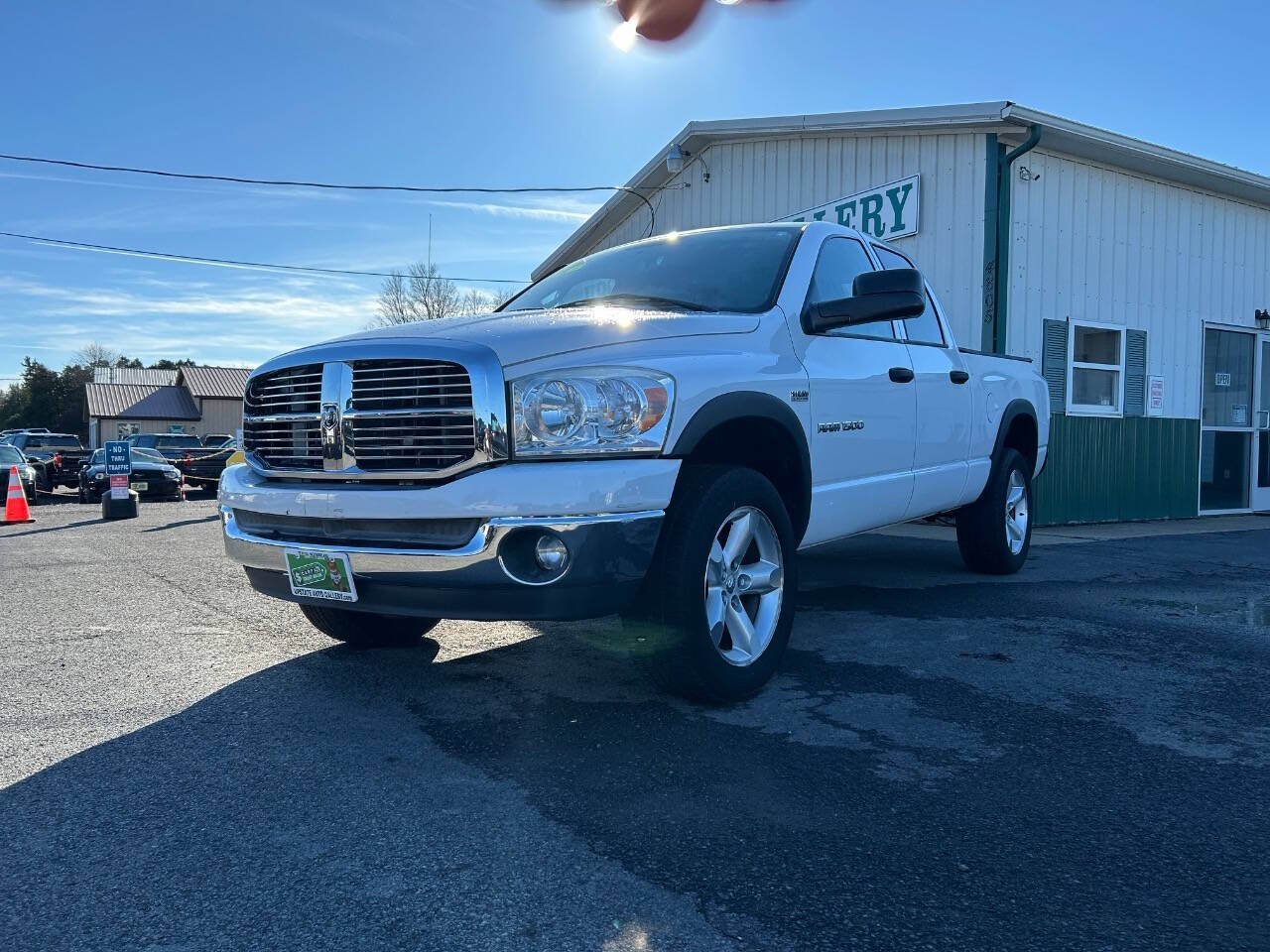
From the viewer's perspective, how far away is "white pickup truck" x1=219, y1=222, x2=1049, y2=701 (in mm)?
3186

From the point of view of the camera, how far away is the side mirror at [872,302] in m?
4.22

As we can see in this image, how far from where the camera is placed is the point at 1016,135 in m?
10.2

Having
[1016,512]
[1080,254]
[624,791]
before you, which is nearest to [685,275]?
[624,791]

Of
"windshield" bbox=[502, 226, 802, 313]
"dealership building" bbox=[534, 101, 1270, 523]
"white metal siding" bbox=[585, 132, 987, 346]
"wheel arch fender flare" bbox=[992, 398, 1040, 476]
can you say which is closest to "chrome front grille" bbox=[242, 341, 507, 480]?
"windshield" bbox=[502, 226, 802, 313]

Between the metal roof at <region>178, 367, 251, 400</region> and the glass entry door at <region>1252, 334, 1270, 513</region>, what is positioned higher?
the metal roof at <region>178, 367, 251, 400</region>

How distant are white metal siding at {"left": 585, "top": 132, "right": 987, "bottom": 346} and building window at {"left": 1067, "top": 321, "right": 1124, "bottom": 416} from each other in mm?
1685

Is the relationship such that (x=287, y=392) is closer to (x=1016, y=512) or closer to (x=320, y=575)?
(x=320, y=575)

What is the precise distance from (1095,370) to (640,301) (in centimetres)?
923

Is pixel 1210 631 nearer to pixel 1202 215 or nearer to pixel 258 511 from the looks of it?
pixel 258 511

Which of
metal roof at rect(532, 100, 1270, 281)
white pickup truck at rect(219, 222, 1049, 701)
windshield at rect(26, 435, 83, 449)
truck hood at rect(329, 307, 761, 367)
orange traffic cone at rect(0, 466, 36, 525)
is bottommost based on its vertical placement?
orange traffic cone at rect(0, 466, 36, 525)

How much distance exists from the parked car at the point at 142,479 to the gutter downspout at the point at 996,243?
16.4 metres

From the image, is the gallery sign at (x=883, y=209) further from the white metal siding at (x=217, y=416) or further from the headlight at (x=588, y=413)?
the white metal siding at (x=217, y=416)

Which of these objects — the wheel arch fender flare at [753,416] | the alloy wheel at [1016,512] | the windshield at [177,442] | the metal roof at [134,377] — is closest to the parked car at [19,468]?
the windshield at [177,442]

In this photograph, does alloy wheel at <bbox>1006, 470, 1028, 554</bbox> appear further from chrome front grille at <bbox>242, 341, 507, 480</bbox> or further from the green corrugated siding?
chrome front grille at <bbox>242, 341, 507, 480</bbox>
